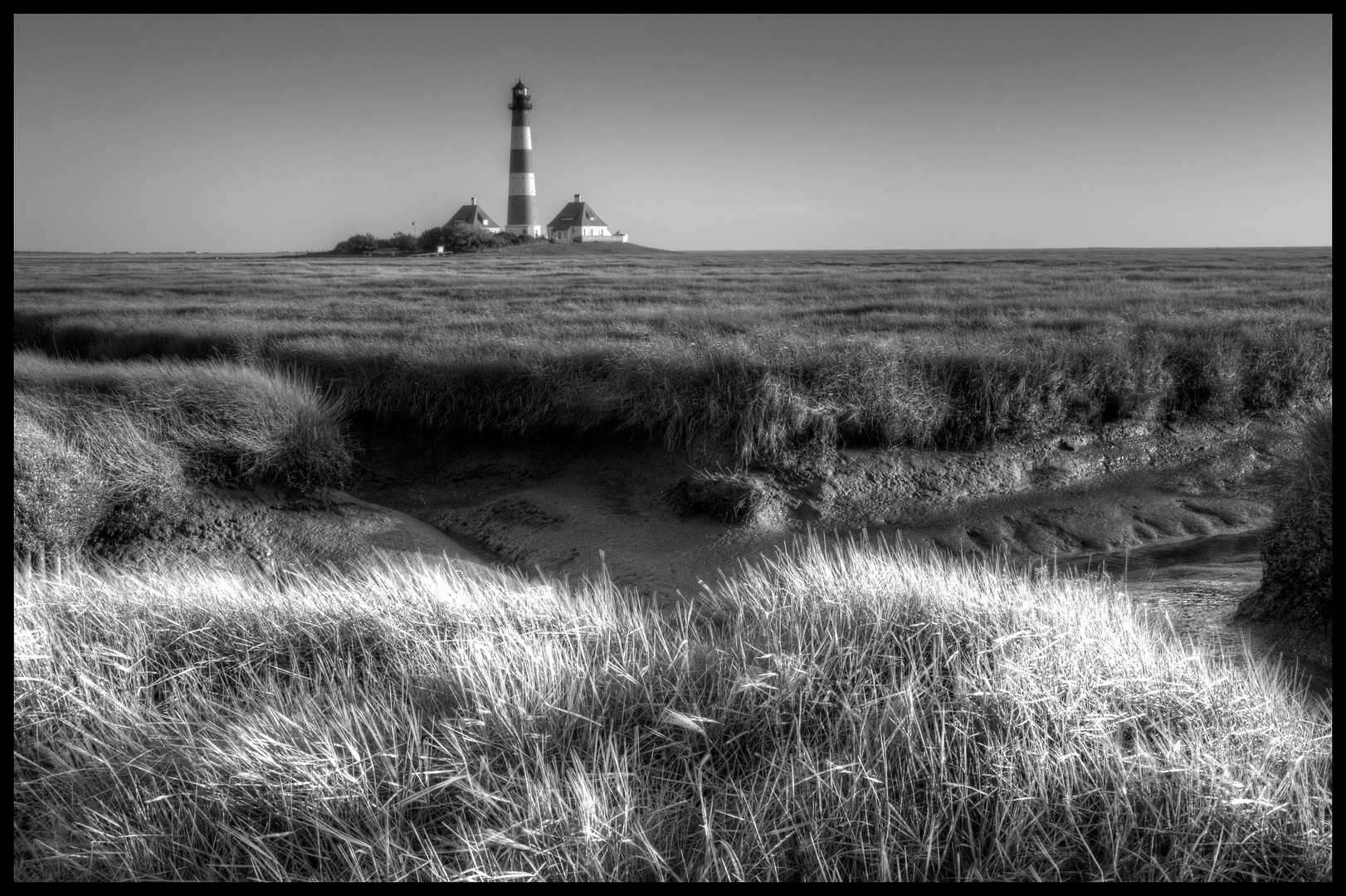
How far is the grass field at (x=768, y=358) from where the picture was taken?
10.2m

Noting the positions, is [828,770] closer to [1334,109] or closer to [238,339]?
[1334,109]

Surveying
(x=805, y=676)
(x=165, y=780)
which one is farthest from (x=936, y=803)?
(x=165, y=780)

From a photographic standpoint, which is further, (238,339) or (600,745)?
(238,339)

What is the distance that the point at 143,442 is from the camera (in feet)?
28.9

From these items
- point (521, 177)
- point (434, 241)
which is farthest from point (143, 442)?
point (521, 177)

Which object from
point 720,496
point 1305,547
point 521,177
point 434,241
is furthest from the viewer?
point 521,177

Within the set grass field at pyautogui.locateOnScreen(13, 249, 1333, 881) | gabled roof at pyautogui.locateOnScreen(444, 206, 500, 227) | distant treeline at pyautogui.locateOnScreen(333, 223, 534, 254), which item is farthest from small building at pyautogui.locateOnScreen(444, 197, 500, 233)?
grass field at pyautogui.locateOnScreen(13, 249, 1333, 881)

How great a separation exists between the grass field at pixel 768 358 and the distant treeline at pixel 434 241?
39596 millimetres

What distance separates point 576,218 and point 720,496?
7684 cm

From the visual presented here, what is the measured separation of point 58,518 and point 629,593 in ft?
17.4

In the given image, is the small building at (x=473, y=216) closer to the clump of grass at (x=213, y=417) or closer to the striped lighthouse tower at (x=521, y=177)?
the striped lighthouse tower at (x=521, y=177)

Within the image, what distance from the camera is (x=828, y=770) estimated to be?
3455 millimetres

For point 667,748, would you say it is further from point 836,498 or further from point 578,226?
point 578,226

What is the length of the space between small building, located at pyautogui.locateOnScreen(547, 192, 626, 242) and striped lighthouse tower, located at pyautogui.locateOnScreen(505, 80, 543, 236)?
216 inches
